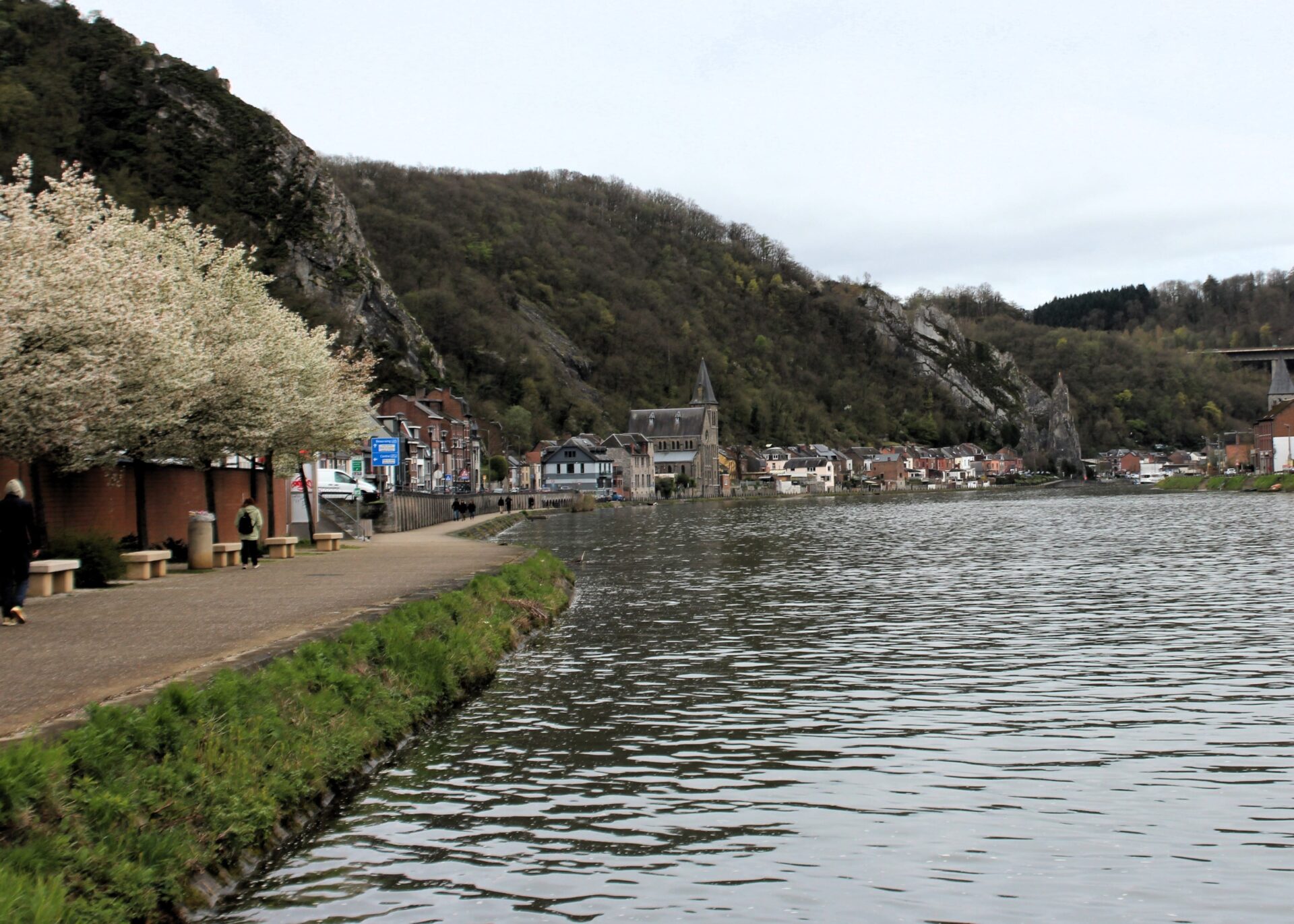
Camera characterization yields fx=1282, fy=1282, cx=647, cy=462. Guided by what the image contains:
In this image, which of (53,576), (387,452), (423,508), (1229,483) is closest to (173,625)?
(53,576)

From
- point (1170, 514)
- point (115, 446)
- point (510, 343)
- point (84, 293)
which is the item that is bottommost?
point (1170, 514)

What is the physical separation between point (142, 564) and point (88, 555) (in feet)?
7.16

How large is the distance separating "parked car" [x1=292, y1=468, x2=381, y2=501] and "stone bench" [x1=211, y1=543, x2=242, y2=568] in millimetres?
28872

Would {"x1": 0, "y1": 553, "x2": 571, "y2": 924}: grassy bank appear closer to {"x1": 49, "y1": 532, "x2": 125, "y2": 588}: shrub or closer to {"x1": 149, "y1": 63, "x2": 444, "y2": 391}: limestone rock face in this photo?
{"x1": 49, "y1": 532, "x2": 125, "y2": 588}: shrub

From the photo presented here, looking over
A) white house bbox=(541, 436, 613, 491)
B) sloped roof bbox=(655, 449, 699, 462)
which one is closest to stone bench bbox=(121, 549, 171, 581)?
white house bbox=(541, 436, 613, 491)

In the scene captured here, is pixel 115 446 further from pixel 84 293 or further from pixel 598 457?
pixel 598 457

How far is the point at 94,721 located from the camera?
10.1 m

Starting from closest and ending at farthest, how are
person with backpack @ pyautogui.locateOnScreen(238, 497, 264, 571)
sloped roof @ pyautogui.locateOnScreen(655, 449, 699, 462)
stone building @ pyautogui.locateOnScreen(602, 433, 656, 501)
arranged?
person with backpack @ pyautogui.locateOnScreen(238, 497, 264, 571), stone building @ pyautogui.locateOnScreen(602, 433, 656, 501), sloped roof @ pyautogui.locateOnScreen(655, 449, 699, 462)

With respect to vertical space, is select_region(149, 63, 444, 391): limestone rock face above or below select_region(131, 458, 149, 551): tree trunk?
above

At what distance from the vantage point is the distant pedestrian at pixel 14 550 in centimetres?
1811

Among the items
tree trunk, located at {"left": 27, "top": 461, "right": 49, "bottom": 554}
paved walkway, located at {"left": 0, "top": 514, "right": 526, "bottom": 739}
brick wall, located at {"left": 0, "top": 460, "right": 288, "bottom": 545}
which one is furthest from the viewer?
brick wall, located at {"left": 0, "top": 460, "right": 288, "bottom": 545}

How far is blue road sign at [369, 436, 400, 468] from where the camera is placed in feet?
195

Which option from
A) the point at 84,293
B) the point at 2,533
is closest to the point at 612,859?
the point at 2,533

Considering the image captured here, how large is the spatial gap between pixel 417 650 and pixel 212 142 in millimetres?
111699
